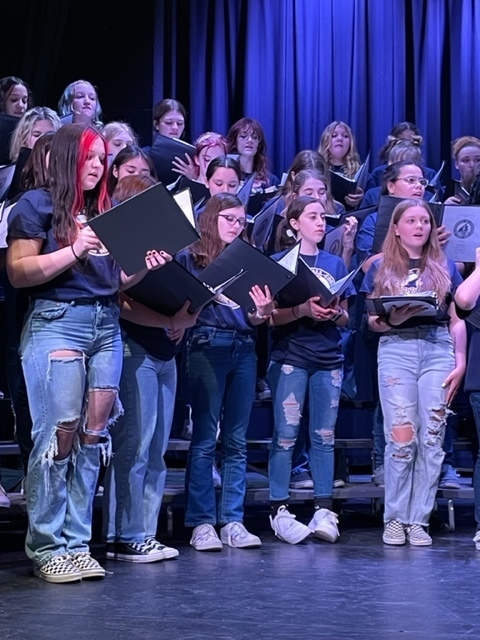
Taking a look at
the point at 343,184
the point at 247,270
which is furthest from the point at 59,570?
the point at 343,184

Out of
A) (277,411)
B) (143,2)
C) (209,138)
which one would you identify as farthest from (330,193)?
(143,2)

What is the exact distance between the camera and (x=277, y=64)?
6.26 meters

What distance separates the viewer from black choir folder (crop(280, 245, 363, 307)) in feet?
12.1

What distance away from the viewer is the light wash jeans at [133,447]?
3340mm

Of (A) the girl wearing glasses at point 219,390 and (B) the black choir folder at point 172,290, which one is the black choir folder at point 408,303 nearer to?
(A) the girl wearing glasses at point 219,390

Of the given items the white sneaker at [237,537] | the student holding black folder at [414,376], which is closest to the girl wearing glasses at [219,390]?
the white sneaker at [237,537]

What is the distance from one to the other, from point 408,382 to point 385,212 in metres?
0.70

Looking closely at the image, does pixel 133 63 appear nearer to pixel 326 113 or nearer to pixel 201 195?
pixel 326 113

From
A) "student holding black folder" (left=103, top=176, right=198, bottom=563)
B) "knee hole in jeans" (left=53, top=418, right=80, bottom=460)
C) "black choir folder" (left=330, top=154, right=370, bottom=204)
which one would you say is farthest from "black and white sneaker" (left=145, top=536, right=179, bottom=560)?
"black choir folder" (left=330, top=154, right=370, bottom=204)

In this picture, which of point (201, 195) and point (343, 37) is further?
point (343, 37)

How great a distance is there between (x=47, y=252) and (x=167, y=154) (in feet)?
5.06

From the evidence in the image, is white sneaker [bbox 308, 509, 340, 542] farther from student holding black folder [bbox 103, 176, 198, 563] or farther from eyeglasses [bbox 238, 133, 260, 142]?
eyeglasses [bbox 238, 133, 260, 142]

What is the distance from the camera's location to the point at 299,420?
391 cm

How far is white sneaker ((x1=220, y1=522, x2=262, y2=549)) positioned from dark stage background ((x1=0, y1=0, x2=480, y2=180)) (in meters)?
2.94
